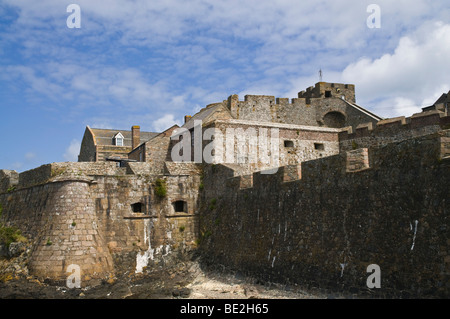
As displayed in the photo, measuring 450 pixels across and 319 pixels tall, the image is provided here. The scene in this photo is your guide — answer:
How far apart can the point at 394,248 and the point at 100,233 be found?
43.5ft

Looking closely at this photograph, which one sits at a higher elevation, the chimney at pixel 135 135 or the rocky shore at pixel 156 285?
the chimney at pixel 135 135

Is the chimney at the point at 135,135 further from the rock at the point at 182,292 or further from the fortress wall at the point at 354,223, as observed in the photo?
the rock at the point at 182,292

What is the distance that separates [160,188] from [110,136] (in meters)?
26.8

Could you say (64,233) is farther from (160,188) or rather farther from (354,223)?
(354,223)

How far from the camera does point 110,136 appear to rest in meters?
46.0

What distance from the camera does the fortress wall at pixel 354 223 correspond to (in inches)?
383

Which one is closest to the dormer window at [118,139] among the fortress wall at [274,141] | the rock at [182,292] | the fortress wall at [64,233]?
the fortress wall at [64,233]

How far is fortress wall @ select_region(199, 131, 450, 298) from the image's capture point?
31.9ft

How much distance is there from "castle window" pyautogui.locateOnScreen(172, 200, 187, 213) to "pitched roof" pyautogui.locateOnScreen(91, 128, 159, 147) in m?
24.6

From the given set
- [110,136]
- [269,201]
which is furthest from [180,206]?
[110,136]

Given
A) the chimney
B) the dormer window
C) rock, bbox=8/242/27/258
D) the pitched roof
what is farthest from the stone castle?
the pitched roof

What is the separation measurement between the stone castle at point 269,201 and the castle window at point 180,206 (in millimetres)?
90
